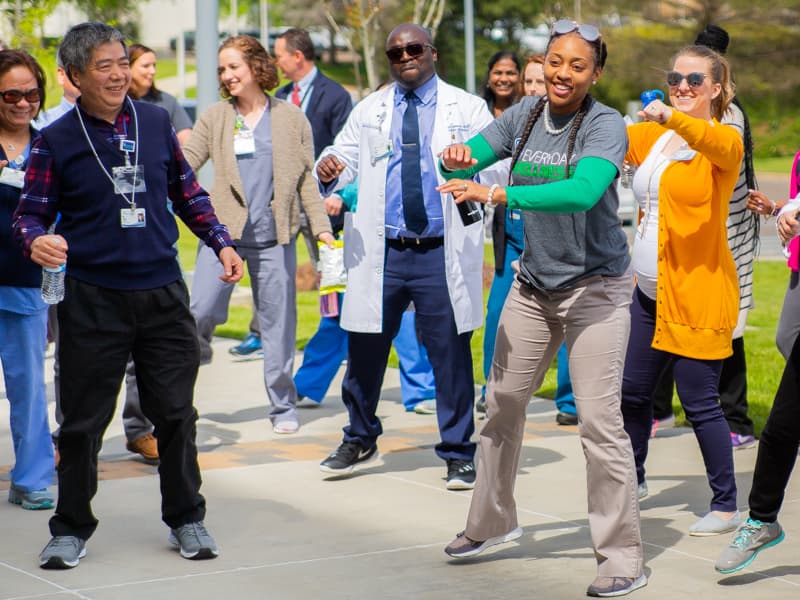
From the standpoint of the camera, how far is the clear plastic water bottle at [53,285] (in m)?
5.16

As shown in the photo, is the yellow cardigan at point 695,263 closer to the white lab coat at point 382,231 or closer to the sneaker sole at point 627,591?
the white lab coat at point 382,231

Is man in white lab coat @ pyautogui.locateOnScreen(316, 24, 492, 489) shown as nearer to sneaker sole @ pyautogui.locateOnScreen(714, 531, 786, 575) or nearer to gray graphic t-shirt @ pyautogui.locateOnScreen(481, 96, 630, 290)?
gray graphic t-shirt @ pyautogui.locateOnScreen(481, 96, 630, 290)

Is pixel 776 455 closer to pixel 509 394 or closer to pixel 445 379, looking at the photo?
pixel 509 394

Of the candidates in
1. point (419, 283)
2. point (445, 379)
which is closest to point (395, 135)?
point (419, 283)

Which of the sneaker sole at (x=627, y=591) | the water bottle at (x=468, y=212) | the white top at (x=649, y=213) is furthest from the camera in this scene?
the white top at (x=649, y=213)

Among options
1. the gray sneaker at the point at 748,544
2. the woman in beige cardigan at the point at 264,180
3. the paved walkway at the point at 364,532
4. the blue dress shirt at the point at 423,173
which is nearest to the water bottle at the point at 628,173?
the blue dress shirt at the point at 423,173

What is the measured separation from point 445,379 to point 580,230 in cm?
185

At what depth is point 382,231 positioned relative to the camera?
6.69 meters

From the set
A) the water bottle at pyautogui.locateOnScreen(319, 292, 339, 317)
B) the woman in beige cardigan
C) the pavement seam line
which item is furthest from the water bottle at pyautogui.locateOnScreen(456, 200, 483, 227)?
the water bottle at pyautogui.locateOnScreen(319, 292, 339, 317)

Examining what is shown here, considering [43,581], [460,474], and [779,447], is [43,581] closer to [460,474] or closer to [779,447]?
[460,474]

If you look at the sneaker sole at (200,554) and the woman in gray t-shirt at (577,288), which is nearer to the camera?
the woman in gray t-shirt at (577,288)

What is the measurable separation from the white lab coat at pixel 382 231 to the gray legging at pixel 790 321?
139 cm

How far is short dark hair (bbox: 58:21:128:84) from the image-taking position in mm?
5254

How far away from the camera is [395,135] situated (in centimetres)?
671
